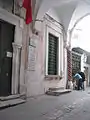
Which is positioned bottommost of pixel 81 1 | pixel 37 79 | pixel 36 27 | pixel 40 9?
pixel 37 79

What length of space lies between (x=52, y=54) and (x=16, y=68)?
438cm

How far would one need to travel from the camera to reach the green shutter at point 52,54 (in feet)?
42.5

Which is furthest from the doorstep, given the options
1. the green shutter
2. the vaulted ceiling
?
the green shutter

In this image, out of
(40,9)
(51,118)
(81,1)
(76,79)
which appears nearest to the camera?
(51,118)

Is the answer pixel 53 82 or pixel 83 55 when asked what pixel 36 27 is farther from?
pixel 83 55

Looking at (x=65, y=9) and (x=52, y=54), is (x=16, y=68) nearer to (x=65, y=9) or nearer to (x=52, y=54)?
(x=52, y=54)

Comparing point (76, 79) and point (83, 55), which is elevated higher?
point (83, 55)

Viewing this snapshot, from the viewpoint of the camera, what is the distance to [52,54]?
13.3 meters

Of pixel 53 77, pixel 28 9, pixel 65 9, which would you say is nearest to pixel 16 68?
pixel 28 9

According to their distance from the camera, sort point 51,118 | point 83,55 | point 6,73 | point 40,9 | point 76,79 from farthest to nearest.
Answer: point 83,55 < point 76,79 < point 40,9 < point 6,73 < point 51,118

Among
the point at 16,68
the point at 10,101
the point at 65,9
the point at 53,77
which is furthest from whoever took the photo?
the point at 65,9

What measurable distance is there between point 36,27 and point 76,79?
5.94 m

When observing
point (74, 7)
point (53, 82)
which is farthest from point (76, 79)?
point (74, 7)

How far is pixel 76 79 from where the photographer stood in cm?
1562
